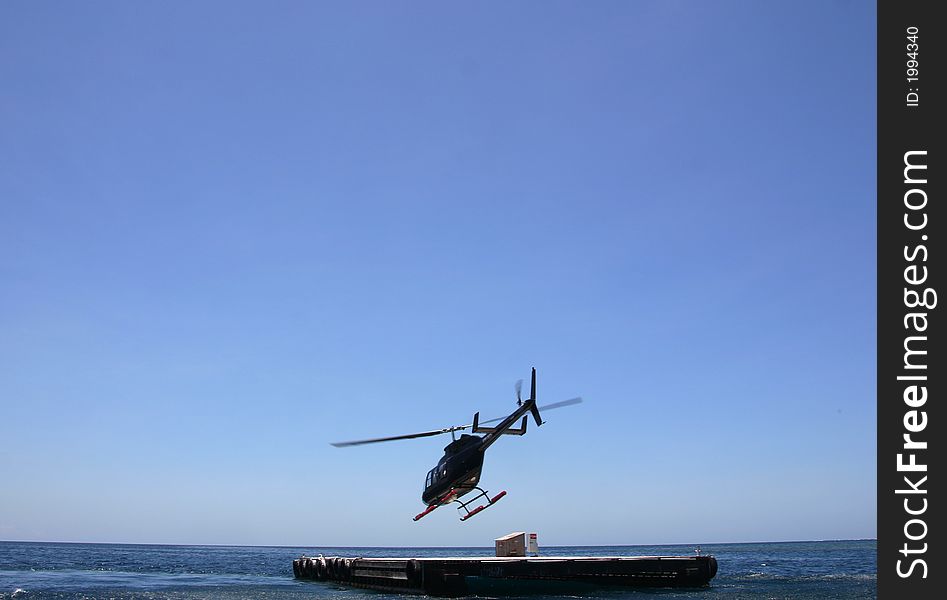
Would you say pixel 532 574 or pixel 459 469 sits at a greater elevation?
pixel 459 469

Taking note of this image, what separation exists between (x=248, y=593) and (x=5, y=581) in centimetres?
3117

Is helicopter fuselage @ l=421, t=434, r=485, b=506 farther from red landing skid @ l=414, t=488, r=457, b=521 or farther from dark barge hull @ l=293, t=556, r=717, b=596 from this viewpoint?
dark barge hull @ l=293, t=556, r=717, b=596

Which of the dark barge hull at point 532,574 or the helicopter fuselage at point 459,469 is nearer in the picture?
the helicopter fuselage at point 459,469

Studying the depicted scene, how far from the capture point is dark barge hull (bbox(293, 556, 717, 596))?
48031 mm

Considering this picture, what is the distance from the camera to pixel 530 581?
161ft

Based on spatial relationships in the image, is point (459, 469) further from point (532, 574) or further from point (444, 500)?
point (532, 574)

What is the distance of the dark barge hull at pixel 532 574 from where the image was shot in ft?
158

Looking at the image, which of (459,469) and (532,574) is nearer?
(459,469)

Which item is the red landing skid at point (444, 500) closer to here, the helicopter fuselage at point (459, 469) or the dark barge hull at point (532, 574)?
the helicopter fuselage at point (459, 469)

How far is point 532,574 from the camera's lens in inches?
1925
